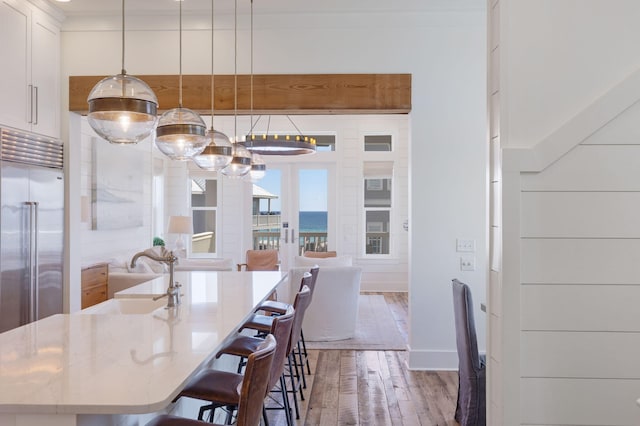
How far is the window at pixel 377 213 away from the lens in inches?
354

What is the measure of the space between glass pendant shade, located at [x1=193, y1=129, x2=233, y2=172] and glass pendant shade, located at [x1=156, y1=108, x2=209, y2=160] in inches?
21.8

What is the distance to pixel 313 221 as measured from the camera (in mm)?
9086

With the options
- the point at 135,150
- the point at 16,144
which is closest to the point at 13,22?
the point at 16,144

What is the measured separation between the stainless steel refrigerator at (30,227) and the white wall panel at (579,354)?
385 centimetres

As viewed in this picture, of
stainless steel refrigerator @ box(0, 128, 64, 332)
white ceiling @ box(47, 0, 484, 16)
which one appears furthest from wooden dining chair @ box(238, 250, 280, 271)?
white ceiling @ box(47, 0, 484, 16)

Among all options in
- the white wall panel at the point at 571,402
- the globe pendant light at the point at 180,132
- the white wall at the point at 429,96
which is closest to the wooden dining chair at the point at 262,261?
the white wall at the point at 429,96

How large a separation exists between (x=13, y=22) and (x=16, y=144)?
1.03 m

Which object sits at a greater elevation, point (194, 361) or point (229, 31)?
point (229, 31)

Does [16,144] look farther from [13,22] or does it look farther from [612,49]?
[612,49]

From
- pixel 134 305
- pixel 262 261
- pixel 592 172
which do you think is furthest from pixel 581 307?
pixel 262 261

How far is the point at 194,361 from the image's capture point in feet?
5.54

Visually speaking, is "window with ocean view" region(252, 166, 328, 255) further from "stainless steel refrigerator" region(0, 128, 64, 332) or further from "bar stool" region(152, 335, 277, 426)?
"bar stool" region(152, 335, 277, 426)

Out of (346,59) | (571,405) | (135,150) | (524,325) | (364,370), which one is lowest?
(364,370)

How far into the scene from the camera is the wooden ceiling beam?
4.50m
